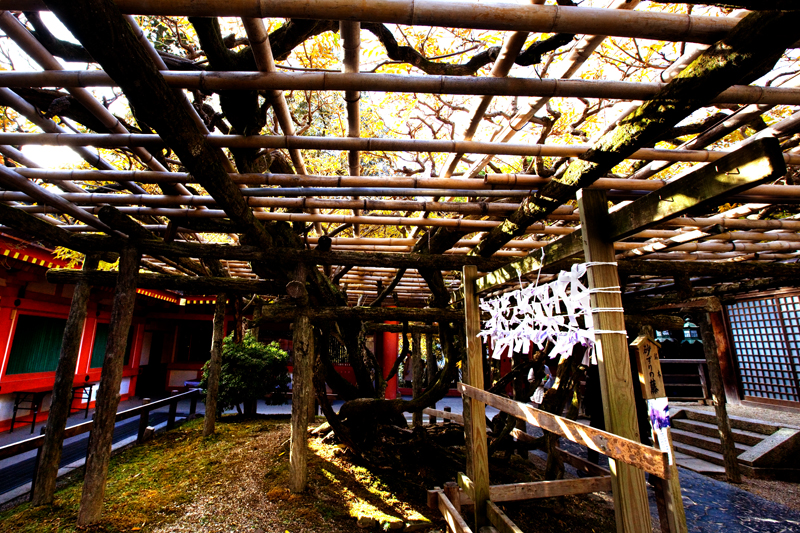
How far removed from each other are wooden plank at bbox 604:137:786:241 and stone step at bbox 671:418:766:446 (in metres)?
8.99

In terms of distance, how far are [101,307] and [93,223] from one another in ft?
29.6

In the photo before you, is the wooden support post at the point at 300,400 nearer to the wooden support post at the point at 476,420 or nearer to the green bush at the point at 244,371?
the wooden support post at the point at 476,420

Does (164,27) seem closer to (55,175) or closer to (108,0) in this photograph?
(55,175)

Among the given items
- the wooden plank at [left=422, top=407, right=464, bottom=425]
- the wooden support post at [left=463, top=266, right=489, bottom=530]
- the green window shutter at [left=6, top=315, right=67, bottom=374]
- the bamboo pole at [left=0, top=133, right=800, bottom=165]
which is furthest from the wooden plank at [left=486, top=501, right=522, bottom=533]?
the green window shutter at [left=6, top=315, right=67, bottom=374]

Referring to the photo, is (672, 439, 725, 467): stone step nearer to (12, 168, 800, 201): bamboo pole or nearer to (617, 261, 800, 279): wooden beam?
(617, 261, 800, 279): wooden beam

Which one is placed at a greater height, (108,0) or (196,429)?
(108,0)

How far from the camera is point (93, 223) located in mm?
4785

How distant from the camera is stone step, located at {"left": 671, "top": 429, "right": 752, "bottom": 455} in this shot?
25.2ft

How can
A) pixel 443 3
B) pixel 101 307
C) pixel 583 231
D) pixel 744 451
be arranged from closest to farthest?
1. pixel 443 3
2. pixel 583 231
3. pixel 744 451
4. pixel 101 307

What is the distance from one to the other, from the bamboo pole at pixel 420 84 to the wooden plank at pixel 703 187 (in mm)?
809

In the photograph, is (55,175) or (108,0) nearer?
(108,0)

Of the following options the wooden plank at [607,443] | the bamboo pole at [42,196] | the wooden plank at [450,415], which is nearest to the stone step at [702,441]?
the wooden plank at [450,415]

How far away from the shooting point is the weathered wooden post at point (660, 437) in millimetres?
1604

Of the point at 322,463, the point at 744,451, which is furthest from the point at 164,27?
the point at 744,451
